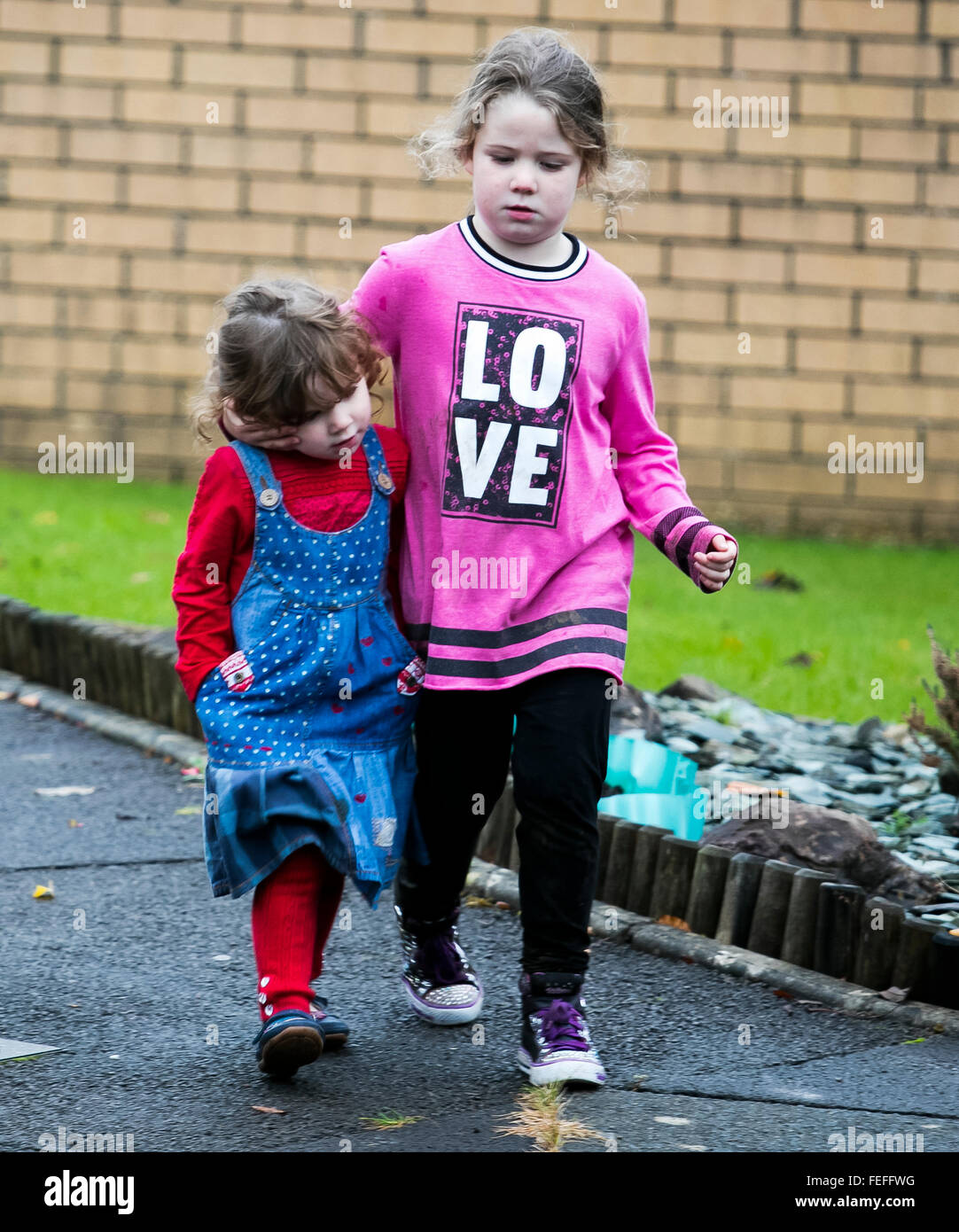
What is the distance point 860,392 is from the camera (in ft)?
33.9

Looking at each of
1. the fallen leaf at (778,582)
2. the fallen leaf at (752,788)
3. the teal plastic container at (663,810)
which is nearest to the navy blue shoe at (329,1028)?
the teal plastic container at (663,810)

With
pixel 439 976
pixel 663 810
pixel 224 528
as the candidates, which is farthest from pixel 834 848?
pixel 224 528

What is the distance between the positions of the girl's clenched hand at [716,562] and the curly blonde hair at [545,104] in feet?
1.97

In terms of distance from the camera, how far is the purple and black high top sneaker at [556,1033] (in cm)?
258

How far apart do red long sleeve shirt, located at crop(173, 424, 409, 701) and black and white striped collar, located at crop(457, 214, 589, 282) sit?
0.44 meters

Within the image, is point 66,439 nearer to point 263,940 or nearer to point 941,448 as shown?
point 941,448

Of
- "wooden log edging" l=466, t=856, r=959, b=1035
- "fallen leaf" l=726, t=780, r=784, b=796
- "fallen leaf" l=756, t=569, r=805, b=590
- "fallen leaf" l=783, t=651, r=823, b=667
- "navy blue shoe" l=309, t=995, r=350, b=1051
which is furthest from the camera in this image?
"fallen leaf" l=756, t=569, r=805, b=590

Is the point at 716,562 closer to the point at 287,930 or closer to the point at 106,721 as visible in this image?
the point at 287,930

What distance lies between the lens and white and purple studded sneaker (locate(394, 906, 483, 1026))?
115 inches

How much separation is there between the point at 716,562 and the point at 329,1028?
102 cm

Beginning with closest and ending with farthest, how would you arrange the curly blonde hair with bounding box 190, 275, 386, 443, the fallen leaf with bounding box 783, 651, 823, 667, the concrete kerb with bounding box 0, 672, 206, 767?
1. the curly blonde hair with bounding box 190, 275, 386, 443
2. the concrete kerb with bounding box 0, 672, 206, 767
3. the fallen leaf with bounding box 783, 651, 823, 667

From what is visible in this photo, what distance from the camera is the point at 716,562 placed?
2.65 meters

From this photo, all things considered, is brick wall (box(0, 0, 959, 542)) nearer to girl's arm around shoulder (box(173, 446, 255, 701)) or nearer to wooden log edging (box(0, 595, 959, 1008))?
wooden log edging (box(0, 595, 959, 1008))

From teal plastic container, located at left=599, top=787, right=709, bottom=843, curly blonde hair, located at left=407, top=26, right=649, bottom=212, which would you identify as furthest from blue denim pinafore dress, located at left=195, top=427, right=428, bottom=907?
teal plastic container, located at left=599, top=787, right=709, bottom=843
